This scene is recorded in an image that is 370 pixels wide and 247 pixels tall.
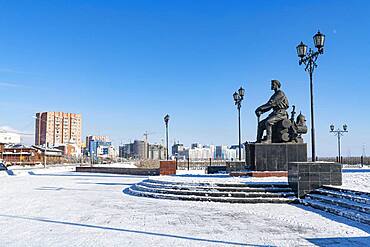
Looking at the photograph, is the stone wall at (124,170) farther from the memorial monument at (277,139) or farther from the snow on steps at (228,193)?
the snow on steps at (228,193)

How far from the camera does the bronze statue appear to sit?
15.1 m

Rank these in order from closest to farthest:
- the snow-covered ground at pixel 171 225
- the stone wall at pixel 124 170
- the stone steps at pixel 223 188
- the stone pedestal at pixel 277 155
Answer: the snow-covered ground at pixel 171 225
the stone steps at pixel 223 188
the stone pedestal at pixel 277 155
the stone wall at pixel 124 170

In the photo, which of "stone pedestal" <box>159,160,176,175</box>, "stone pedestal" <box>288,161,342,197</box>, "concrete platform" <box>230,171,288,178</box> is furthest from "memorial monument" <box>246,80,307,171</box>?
"stone pedestal" <box>159,160,176,175</box>

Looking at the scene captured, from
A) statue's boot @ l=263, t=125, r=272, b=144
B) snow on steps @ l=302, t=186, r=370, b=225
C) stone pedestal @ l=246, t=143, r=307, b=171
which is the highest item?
statue's boot @ l=263, t=125, r=272, b=144

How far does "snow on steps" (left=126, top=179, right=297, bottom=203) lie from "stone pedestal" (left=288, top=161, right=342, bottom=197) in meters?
0.39

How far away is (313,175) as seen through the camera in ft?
35.3

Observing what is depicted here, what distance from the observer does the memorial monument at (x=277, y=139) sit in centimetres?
1470

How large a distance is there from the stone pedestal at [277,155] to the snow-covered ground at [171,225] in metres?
4.76

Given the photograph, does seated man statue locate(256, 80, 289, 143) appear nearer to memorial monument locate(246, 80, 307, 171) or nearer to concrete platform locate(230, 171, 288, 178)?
memorial monument locate(246, 80, 307, 171)

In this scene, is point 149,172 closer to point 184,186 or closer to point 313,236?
point 184,186

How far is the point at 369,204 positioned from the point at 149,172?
1878cm

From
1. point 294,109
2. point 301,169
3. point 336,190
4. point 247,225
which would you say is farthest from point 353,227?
point 294,109

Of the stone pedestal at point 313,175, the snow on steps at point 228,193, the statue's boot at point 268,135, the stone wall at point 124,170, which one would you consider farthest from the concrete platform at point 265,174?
the stone wall at point 124,170

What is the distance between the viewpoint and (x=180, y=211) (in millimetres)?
9039
